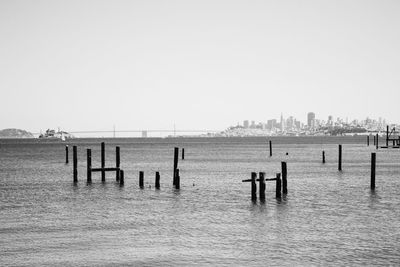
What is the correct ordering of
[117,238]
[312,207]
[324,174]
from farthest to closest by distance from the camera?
[324,174], [312,207], [117,238]

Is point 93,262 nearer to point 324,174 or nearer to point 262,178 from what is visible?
point 262,178

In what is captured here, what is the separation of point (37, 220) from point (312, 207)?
49.5 feet

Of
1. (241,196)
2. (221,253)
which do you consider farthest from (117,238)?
(241,196)

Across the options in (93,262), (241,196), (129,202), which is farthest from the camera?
(241,196)

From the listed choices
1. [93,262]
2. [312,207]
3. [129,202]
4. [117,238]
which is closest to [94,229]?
[117,238]

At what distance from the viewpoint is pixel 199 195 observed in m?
40.1

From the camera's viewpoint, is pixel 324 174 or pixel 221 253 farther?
pixel 324 174

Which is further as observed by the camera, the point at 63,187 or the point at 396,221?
the point at 63,187

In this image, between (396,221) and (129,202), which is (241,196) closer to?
(129,202)

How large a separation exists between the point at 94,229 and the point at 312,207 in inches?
526

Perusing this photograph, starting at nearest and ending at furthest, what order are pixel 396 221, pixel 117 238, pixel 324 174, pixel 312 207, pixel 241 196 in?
pixel 117 238
pixel 396 221
pixel 312 207
pixel 241 196
pixel 324 174

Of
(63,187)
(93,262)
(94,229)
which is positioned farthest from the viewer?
(63,187)

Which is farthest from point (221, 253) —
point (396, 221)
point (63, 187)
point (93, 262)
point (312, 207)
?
point (63, 187)

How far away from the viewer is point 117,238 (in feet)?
78.2
